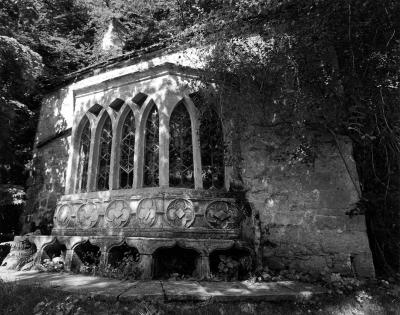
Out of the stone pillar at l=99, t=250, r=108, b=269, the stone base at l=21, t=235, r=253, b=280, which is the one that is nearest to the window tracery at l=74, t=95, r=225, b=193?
the stone base at l=21, t=235, r=253, b=280

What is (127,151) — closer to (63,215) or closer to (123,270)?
(63,215)

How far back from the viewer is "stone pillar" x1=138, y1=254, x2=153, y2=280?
15.3 feet

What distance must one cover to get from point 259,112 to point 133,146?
2459 millimetres

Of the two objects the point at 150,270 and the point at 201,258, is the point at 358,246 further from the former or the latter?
the point at 150,270

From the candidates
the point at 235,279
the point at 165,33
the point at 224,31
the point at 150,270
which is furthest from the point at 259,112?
the point at 165,33

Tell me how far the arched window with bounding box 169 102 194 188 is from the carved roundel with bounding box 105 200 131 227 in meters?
0.87

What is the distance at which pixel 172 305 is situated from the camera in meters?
3.40

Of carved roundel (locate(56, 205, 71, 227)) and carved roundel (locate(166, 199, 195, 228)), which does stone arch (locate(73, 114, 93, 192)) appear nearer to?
carved roundel (locate(56, 205, 71, 227))

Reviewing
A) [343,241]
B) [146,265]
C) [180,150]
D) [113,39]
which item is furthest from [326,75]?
[113,39]

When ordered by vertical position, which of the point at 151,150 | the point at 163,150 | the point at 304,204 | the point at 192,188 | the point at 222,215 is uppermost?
the point at 151,150

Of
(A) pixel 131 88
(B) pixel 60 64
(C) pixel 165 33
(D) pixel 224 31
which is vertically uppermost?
(C) pixel 165 33

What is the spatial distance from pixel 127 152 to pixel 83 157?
3.96 feet

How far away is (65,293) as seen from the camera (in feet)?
11.7

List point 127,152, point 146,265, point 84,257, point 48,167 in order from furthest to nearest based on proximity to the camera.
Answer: point 48,167 < point 127,152 < point 84,257 < point 146,265
